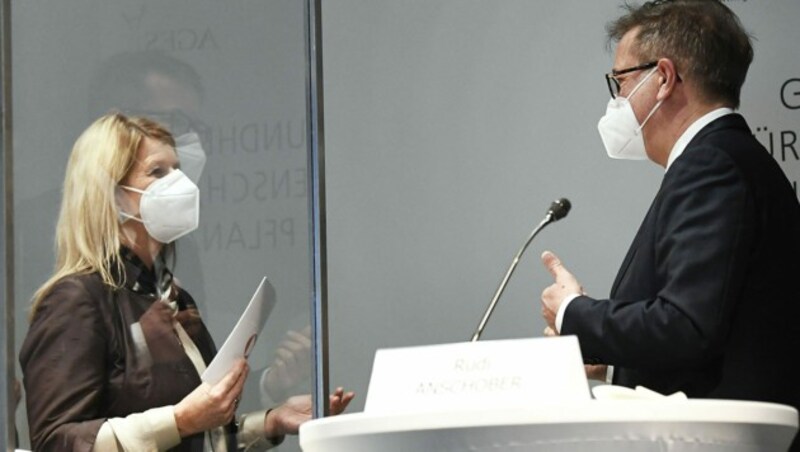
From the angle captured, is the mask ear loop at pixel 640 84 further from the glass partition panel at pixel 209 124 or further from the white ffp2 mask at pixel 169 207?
the white ffp2 mask at pixel 169 207

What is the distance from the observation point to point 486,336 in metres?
3.99

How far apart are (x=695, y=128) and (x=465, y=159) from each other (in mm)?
1595

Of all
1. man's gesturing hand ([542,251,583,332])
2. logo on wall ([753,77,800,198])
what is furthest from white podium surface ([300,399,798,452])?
logo on wall ([753,77,800,198])

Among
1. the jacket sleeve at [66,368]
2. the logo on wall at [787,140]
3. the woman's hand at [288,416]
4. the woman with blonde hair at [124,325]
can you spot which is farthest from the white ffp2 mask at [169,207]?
the logo on wall at [787,140]

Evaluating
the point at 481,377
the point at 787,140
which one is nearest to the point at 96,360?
the point at 481,377

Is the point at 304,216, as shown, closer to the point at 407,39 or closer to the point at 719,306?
the point at 719,306

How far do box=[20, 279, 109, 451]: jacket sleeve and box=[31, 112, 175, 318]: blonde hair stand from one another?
0.11 feet

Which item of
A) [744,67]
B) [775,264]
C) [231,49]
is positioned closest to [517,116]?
[744,67]

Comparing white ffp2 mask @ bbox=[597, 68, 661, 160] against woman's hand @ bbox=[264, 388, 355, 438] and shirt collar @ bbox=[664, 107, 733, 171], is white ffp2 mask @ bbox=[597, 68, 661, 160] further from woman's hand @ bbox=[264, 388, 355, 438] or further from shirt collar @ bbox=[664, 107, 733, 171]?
woman's hand @ bbox=[264, 388, 355, 438]

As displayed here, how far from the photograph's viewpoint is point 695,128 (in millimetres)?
2496

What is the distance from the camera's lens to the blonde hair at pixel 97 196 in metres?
1.77

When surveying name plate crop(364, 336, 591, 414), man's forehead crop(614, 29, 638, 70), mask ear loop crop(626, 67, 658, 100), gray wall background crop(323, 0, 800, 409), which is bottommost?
gray wall background crop(323, 0, 800, 409)

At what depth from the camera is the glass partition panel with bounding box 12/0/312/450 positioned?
1.81m

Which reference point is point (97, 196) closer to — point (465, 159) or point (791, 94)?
point (465, 159)
